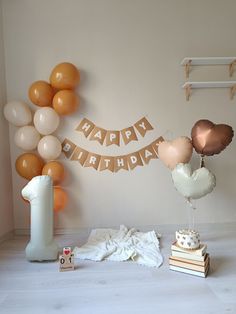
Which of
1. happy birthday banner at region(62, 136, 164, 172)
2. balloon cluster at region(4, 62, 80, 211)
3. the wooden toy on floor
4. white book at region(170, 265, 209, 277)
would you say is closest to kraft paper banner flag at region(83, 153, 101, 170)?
happy birthday banner at region(62, 136, 164, 172)

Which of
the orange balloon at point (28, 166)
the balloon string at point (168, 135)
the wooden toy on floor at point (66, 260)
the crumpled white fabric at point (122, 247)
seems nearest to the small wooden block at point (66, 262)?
the wooden toy on floor at point (66, 260)

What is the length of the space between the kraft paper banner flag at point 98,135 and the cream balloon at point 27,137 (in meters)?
0.53

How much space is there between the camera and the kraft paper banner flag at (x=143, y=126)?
259cm

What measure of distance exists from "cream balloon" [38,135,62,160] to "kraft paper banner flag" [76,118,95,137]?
0.93 ft

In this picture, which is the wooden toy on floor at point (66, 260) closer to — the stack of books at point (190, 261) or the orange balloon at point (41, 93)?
the stack of books at point (190, 261)

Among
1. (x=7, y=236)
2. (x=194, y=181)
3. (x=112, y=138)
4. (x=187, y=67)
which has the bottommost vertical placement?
(x=7, y=236)

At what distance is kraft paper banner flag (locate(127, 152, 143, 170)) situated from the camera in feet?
8.52

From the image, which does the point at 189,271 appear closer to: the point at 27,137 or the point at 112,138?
the point at 112,138

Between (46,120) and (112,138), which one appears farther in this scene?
(112,138)

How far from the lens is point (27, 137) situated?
92.9 inches

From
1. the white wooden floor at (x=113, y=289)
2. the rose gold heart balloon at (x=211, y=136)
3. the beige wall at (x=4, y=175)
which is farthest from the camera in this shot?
the beige wall at (x=4, y=175)

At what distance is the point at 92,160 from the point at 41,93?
0.81 meters

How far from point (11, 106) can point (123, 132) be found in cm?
111

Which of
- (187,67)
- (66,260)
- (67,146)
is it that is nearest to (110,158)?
(67,146)
